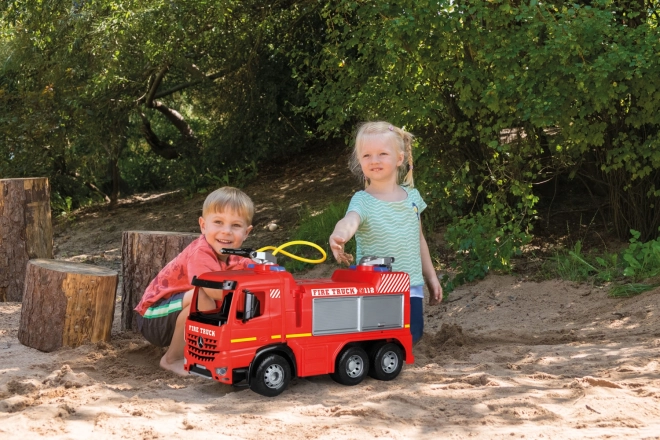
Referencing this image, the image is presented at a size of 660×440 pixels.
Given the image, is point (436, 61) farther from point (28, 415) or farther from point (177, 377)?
point (28, 415)

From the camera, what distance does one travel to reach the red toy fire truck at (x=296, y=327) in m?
3.90

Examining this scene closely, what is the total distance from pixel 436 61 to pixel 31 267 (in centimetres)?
396

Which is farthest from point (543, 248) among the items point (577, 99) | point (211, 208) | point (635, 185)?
point (211, 208)

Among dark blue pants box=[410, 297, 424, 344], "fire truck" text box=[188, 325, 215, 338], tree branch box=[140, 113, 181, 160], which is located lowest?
"fire truck" text box=[188, 325, 215, 338]

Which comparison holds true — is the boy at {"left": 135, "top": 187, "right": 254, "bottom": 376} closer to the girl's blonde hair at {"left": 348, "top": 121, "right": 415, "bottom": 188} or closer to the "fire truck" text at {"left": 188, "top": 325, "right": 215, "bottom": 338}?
the "fire truck" text at {"left": 188, "top": 325, "right": 215, "bottom": 338}

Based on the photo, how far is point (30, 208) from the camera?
7.52 metres

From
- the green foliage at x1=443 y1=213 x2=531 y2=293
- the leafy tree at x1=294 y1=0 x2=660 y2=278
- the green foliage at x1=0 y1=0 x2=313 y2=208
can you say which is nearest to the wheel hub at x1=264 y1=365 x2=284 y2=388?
the green foliage at x1=443 y1=213 x2=531 y2=293

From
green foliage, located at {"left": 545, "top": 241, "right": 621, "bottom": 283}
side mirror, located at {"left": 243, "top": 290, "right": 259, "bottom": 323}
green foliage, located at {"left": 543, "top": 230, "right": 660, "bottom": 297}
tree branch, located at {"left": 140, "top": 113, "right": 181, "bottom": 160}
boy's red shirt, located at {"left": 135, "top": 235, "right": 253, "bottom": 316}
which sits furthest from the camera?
tree branch, located at {"left": 140, "top": 113, "right": 181, "bottom": 160}

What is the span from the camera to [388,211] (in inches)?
186

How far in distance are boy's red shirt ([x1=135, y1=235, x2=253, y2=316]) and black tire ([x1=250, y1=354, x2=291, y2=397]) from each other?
2.79 ft

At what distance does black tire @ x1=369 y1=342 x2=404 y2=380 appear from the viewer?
4293 mm

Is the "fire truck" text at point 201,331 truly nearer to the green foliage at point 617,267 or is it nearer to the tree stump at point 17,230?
the green foliage at point 617,267

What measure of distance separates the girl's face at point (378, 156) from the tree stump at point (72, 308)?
5.95 feet

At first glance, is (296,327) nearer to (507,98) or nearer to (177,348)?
(177,348)
